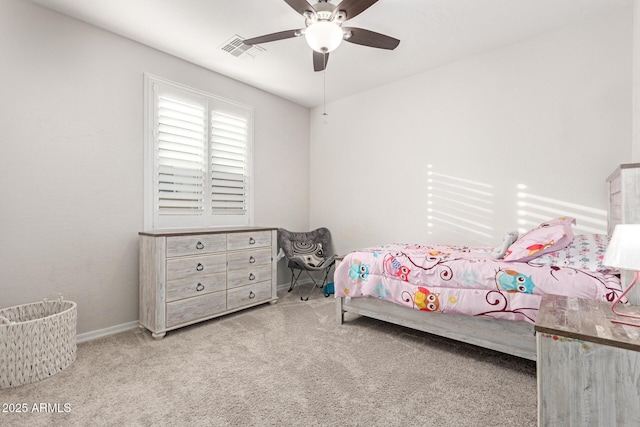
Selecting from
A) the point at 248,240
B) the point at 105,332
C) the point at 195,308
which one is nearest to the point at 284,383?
the point at 195,308

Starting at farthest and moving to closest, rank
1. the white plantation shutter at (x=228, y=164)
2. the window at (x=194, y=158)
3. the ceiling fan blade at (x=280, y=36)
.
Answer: the white plantation shutter at (x=228, y=164)
the window at (x=194, y=158)
the ceiling fan blade at (x=280, y=36)

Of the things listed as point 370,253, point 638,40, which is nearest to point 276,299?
point 370,253

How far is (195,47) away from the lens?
9.90 ft

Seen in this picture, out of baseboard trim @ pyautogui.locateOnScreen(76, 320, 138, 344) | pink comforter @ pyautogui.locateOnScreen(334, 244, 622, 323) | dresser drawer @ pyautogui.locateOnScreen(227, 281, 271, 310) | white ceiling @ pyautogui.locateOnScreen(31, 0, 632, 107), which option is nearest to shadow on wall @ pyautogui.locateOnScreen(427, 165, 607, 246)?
pink comforter @ pyautogui.locateOnScreen(334, 244, 622, 323)

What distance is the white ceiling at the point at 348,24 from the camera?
2.42 metres

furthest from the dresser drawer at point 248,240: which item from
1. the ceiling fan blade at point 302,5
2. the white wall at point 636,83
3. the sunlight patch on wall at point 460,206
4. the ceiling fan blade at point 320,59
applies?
the white wall at point 636,83

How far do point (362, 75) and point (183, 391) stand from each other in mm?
3561

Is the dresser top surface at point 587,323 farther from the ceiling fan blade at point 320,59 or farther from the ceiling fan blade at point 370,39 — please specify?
the ceiling fan blade at point 320,59

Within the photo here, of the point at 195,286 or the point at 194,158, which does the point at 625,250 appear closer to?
the point at 195,286

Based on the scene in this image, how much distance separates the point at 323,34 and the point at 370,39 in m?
0.52

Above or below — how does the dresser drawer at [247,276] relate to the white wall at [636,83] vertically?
below

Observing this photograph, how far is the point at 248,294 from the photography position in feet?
10.9

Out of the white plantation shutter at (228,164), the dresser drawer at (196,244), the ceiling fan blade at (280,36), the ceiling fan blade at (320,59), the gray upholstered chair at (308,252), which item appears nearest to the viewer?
the ceiling fan blade at (280,36)

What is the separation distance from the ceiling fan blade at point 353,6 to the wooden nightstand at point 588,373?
1944 millimetres
